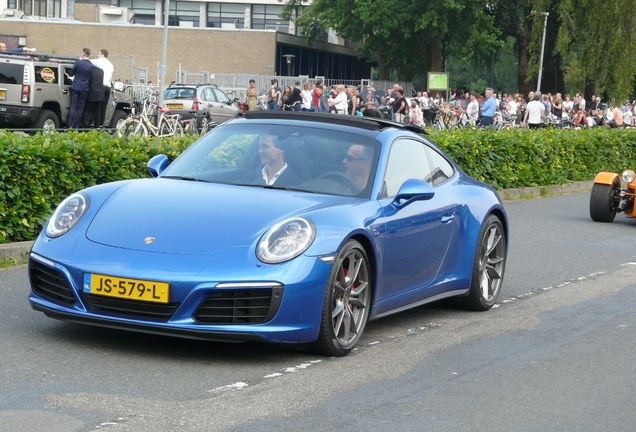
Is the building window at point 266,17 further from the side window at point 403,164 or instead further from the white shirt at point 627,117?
the side window at point 403,164

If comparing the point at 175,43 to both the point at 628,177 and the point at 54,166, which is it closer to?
the point at 628,177

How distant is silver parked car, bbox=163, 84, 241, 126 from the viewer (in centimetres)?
3559

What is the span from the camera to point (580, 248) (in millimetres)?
13289

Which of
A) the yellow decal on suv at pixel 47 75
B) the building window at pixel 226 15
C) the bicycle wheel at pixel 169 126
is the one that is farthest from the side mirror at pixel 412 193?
the building window at pixel 226 15

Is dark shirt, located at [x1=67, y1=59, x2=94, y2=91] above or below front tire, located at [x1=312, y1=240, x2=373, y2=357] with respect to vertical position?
above

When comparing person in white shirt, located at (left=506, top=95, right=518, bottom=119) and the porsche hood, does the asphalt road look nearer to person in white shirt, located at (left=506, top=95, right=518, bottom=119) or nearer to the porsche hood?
the porsche hood

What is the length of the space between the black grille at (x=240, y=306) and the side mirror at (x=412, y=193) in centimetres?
139

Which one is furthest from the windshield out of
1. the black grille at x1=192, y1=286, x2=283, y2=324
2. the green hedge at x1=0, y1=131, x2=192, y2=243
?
the green hedge at x1=0, y1=131, x2=192, y2=243

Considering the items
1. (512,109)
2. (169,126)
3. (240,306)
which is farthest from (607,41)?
(240,306)

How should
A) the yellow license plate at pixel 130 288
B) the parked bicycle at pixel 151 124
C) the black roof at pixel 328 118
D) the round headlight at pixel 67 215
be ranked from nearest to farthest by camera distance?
the yellow license plate at pixel 130 288 → the round headlight at pixel 67 215 → the black roof at pixel 328 118 → the parked bicycle at pixel 151 124

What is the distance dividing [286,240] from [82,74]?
16.4 m

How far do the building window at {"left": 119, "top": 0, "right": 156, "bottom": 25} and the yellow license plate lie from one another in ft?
286

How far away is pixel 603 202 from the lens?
16562 millimetres

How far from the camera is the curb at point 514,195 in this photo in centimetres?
957
